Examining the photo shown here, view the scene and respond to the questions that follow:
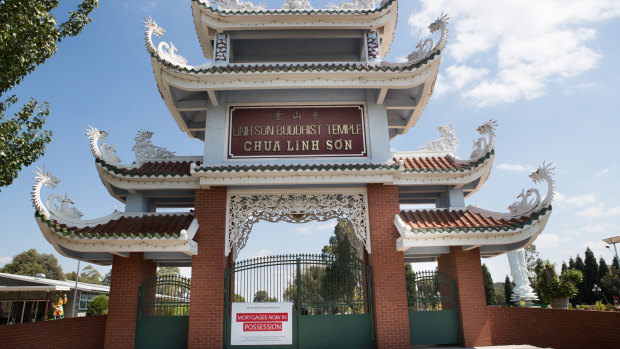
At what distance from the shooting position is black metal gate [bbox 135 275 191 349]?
8.77 m

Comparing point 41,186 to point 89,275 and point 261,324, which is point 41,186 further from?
point 89,275

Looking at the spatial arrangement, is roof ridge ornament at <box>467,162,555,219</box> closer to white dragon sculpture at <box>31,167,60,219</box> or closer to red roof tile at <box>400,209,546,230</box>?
red roof tile at <box>400,209,546,230</box>

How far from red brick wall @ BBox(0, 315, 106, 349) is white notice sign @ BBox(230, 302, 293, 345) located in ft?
12.3

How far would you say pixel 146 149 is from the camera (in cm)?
1044

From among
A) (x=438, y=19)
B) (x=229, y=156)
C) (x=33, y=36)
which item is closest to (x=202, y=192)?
(x=229, y=156)

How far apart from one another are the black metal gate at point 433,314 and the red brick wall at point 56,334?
7858 mm

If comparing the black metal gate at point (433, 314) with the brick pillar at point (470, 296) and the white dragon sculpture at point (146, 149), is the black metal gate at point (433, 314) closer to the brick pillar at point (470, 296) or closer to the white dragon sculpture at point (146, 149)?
the brick pillar at point (470, 296)

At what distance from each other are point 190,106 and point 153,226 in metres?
3.52

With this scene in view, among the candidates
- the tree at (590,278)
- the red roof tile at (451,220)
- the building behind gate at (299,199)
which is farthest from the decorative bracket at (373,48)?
the tree at (590,278)

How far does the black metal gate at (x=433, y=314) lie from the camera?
906 cm

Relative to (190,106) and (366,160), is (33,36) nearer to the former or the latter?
(190,106)

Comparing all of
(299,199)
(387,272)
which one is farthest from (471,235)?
(299,199)

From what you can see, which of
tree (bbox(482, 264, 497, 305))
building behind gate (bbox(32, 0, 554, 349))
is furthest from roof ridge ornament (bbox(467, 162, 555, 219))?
tree (bbox(482, 264, 497, 305))

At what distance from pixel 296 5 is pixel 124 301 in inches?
362
